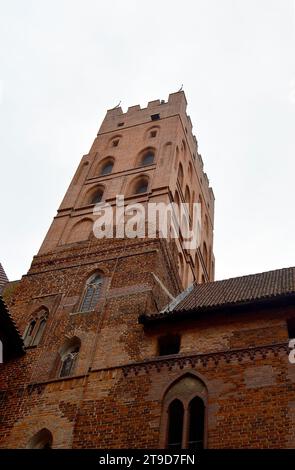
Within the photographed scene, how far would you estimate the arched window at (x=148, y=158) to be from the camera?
2228 cm

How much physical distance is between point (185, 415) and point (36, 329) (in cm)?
576

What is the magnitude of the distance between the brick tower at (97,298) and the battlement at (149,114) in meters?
0.32

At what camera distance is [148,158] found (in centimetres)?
2264

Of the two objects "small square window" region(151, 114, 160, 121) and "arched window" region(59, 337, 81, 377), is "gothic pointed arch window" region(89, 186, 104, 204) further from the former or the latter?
"arched window" region(59, 337, 81, 377)

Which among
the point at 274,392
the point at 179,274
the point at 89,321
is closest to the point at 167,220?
the point at 179,274

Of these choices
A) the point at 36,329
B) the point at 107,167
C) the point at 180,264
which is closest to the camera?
the point at 36,329

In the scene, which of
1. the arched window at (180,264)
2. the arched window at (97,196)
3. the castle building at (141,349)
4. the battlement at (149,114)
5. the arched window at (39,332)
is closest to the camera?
the castle building at (141,349)

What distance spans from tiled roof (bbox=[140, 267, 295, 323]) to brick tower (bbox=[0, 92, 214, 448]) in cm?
58

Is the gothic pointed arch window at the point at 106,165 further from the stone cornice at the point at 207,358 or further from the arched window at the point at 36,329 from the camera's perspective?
the stone cornice at the point at 207,358

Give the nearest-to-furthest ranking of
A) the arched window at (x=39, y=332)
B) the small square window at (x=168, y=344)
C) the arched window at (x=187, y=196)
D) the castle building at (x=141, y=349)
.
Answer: the castle building at (x=141, y=349) < the small square window at (x=168, y=344) < the arched window at (x=39, y=332) < the arched window at (x=187, y=196)

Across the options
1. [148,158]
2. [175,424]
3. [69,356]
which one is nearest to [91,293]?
[69,356]

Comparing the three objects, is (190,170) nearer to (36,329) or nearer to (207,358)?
(36,329)

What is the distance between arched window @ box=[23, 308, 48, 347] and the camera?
48.8 feet

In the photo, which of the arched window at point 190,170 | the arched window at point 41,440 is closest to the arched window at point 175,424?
the arched window at point 41,440
